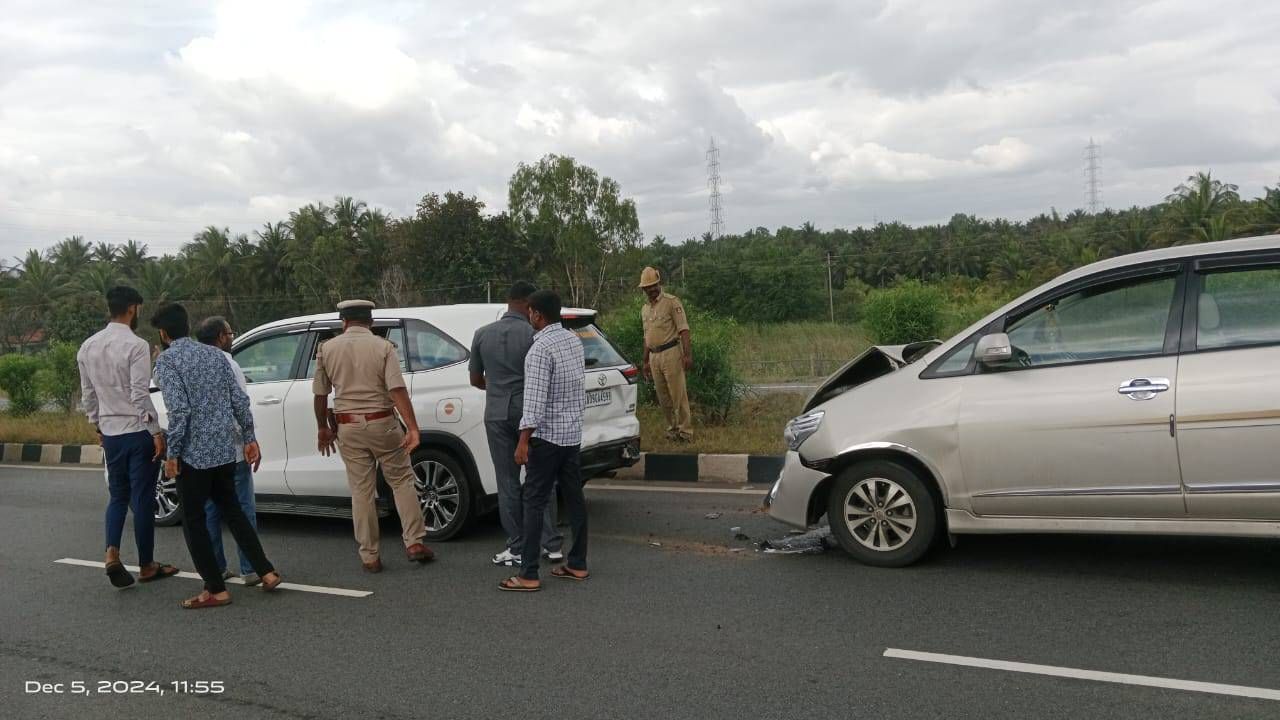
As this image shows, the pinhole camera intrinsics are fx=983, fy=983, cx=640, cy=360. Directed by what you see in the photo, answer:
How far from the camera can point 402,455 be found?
→ 20.7 feet

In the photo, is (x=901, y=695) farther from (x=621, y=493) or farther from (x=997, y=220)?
(x=997, y=220)

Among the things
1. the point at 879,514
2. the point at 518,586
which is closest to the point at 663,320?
the point at 879,514

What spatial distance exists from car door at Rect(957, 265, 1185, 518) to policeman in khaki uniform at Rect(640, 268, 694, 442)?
15.6ft

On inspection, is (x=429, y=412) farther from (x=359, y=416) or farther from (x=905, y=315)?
(x=905, y=315)

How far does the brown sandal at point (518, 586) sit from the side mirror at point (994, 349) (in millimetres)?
2832

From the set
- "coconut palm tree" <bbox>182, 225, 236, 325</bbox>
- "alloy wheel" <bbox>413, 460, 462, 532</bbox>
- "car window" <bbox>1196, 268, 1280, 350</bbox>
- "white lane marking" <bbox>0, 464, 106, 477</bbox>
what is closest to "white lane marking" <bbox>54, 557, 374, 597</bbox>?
"alloy wheel" <bbox>413, 460, 462, 532</bbox>

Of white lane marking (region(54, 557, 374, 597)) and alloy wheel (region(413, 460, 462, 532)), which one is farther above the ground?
alloy wheel (region(413, 460, 462, 532))

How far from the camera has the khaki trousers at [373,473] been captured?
614cm

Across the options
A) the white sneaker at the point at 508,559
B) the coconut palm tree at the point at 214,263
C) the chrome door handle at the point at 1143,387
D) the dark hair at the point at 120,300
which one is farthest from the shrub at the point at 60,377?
the coconut palm tree at the point at 214,263

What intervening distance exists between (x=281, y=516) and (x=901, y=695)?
20.0 ft

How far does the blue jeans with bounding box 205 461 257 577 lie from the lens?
6.06m

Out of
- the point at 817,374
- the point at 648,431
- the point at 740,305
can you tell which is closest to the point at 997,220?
the point at 740,305

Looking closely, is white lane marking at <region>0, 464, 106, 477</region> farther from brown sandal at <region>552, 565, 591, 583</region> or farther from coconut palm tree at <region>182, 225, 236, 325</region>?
coconut palm tree at <region>182, 225, 236, 325</region>

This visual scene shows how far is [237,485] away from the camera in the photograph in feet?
20.4
